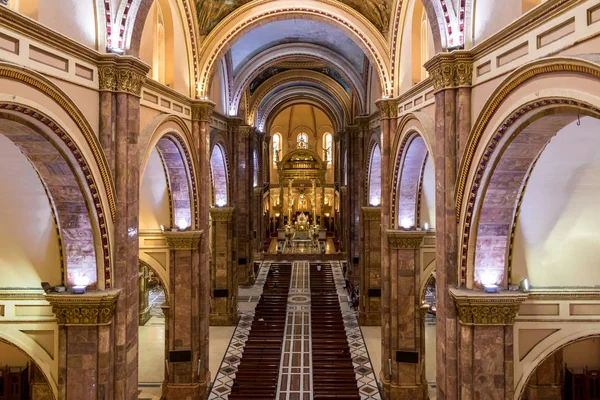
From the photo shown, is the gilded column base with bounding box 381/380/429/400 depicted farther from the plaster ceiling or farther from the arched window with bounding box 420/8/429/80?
the plaster ceiling

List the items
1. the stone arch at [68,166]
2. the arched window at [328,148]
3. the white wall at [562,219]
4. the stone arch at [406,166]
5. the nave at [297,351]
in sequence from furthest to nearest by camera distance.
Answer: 1. the arched window at [328,148]
2. the nave at [297,351]
3. the stone arch at [406,166]
4. the white wall at [562,219]
5. the stone arch at [68,166]

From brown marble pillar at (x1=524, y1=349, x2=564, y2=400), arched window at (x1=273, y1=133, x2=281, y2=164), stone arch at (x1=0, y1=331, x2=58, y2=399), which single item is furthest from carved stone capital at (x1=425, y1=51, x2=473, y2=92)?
arched window at (x1=273, y1=133, x2=281, y2=164)

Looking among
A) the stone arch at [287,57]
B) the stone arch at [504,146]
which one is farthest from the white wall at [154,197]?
the stone arch at [504,146]

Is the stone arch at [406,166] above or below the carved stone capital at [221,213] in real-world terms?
above

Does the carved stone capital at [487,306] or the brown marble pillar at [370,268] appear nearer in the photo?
the carved stone capital at [487,306]

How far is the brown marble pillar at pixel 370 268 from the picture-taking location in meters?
18.5

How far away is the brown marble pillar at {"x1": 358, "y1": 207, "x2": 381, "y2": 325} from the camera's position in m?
18.5

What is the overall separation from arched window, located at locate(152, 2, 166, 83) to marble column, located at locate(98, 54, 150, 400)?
2.54 meters

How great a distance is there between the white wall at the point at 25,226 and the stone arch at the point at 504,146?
6.99 m

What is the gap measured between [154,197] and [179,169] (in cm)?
153

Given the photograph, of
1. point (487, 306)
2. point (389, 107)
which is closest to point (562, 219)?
point (487, 306)

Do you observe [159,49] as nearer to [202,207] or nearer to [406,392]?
[202,207]

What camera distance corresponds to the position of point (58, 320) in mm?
7625

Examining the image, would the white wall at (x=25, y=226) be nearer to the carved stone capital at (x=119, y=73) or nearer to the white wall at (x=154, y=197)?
the carved stone capital at (x=119, y=73)
